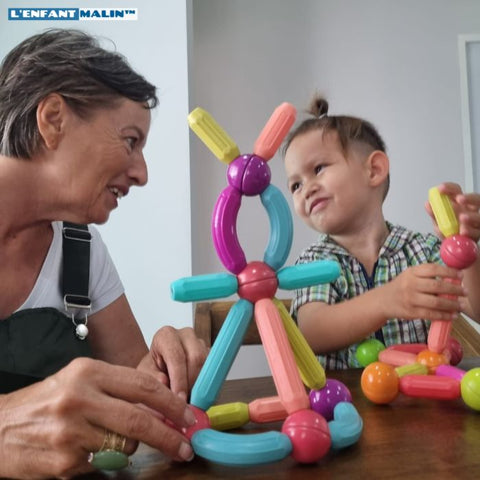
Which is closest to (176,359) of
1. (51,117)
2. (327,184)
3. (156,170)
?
(51,117)

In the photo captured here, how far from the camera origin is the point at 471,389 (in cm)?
44

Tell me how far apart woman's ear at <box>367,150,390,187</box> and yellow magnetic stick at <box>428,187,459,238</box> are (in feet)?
1.10

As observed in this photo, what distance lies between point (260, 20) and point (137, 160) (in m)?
1.31

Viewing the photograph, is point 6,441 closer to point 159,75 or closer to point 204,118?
point 204,118

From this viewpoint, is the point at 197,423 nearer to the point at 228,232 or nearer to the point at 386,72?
the point at 228,232

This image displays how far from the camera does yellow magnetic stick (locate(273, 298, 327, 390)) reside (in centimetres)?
42

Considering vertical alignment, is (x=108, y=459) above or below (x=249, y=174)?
below

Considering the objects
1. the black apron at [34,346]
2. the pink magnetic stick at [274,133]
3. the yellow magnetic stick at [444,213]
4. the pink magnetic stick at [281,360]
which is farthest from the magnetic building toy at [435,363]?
the black apron at [34,346]

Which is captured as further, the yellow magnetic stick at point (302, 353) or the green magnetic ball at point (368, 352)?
the green magnetic ball at point (368, 352)

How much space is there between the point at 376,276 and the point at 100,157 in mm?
511

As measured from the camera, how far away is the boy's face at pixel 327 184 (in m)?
0.85

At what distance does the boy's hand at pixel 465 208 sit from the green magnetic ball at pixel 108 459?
1.48ft

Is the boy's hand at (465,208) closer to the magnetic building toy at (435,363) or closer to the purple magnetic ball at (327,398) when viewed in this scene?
the magnetic building toy at (435,363)

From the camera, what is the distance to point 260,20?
1.75 m
